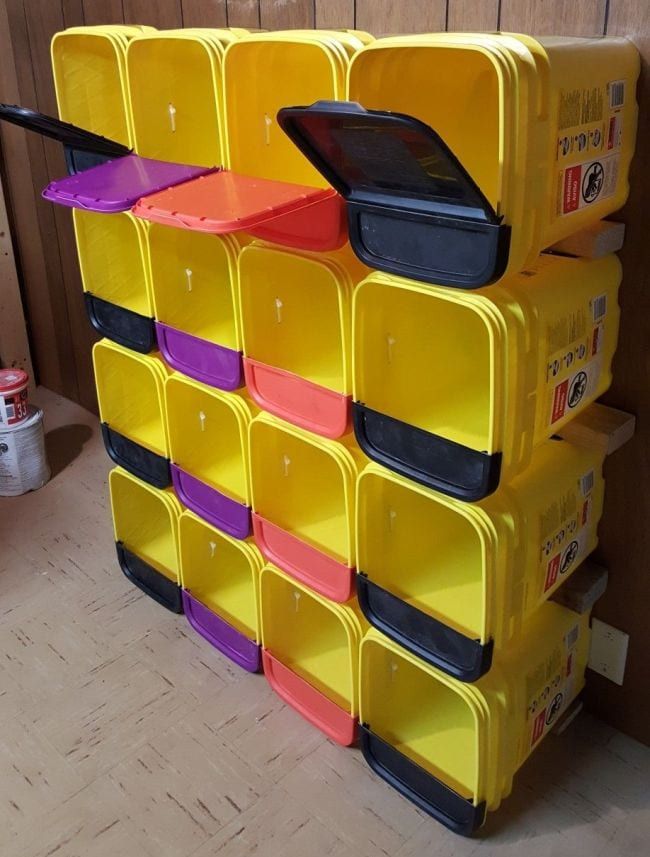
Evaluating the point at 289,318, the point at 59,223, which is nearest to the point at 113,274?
the point at 289,318

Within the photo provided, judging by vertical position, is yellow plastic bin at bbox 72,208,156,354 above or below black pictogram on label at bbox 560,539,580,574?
above

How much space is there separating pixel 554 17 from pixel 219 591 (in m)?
1.26

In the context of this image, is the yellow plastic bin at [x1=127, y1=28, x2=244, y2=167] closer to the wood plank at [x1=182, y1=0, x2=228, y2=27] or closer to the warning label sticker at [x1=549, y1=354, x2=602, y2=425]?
the wood plank at [x1=182, y1=0, x2=228, y2=27]

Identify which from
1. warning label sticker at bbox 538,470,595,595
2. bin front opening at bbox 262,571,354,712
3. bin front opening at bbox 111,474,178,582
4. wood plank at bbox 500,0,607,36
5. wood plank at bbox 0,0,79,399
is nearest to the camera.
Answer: wood plank at bbox 500,0,607,36

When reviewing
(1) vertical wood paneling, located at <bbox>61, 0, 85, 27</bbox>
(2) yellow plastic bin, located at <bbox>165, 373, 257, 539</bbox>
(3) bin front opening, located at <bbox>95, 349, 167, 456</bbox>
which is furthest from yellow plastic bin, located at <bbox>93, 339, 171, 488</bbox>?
(1) vertical wood paneling, located at <bbox>61, 0, 85, 27</bbox>

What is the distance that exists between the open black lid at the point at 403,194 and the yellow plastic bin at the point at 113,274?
0.71 m

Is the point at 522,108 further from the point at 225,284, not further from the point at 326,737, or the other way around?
the point at 326,737

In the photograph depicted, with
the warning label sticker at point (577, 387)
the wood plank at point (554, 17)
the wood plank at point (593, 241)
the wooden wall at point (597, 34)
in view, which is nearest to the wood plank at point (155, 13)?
the wooden wall at point (597, 34)

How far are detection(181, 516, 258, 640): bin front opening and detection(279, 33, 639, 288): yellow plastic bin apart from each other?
878mm

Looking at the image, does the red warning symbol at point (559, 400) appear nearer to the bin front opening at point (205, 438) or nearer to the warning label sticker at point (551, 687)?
the warning label sticker at point (551, 687)

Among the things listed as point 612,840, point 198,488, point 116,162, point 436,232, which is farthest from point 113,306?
point 612,840

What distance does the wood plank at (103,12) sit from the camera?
1.89 meters

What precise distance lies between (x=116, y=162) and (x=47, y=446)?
1.32 m

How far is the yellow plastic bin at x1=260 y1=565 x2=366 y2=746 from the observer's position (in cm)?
156
